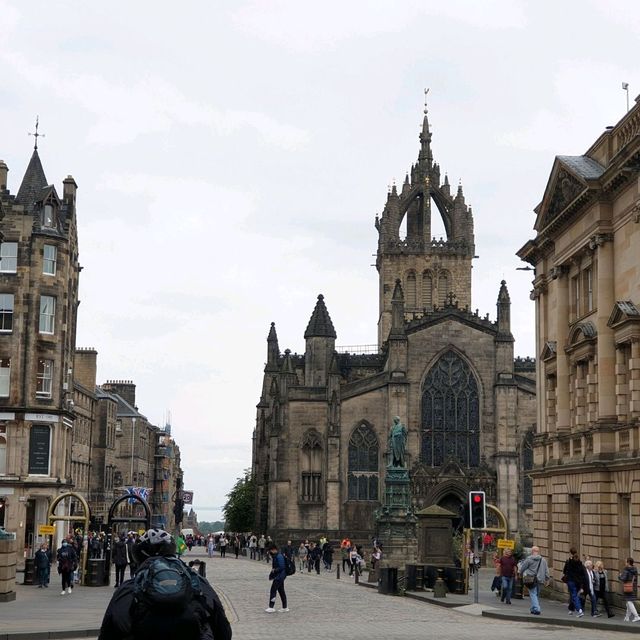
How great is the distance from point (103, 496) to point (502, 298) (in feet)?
101

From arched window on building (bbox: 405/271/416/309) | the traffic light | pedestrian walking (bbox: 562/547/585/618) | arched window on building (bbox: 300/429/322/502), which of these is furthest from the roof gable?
arched window on building (bbox: 405/271/416/309)

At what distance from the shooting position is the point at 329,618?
2530 centimetres

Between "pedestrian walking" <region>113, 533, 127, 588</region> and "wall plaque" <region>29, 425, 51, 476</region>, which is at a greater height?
"wall plaque" <region>29, 425, 51, 476</region>

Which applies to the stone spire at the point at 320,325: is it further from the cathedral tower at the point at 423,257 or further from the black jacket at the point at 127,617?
the black jacket at the point at 127,617

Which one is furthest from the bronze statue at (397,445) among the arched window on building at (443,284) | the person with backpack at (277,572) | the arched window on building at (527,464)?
the arched window on building at (443,284)

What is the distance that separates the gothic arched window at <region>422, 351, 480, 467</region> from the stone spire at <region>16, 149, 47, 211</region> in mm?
29903

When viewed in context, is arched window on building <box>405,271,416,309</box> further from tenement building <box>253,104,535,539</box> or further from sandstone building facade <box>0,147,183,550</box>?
sandstone building facade <box>0,147,183,550</box>

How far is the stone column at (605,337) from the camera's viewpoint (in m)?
30.4

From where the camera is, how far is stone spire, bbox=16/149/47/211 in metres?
49.8

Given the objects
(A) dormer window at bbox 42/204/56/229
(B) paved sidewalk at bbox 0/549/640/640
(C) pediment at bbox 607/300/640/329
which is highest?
(A) dormer window at bbox 42/204/56/229

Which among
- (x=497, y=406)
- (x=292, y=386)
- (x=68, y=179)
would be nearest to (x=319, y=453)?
(x=292, y=386)

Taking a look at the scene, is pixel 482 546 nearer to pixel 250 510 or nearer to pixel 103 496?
pixel 103 496

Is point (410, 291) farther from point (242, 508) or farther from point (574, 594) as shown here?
point (574, 594)

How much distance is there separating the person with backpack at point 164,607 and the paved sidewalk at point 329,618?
14.2 meters
